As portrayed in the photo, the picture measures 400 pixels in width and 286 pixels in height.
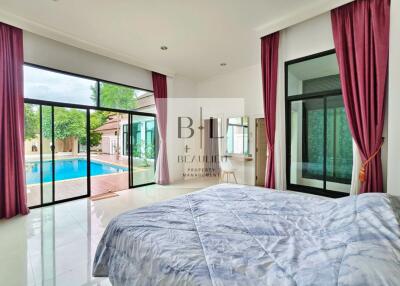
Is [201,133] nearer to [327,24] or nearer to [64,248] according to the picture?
[327,24]

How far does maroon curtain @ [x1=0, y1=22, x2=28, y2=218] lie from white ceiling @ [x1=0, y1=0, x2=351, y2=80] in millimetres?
381

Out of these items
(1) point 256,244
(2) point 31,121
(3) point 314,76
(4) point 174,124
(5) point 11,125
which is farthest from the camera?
(4) point 174,124

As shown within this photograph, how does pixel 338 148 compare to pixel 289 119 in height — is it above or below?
below

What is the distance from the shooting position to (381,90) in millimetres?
2508

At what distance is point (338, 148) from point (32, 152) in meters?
5.32

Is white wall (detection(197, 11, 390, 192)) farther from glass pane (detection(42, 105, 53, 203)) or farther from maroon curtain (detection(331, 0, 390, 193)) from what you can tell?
glass pane (detection(42, 105, 53, 203))

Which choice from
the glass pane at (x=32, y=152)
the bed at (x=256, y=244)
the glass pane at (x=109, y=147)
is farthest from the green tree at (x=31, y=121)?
the bed at (x=256, y=244)

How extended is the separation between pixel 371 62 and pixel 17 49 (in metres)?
5.14

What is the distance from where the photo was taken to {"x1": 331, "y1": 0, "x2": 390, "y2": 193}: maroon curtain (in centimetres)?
251

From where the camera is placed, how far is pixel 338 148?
3.32 meters

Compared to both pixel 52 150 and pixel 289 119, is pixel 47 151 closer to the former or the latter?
pixel 52 150

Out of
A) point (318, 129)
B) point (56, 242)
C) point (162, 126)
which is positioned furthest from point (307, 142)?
point (56, 242)

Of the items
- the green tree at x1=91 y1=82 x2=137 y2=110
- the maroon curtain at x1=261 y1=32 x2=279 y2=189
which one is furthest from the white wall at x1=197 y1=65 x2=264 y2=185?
the green tree at x1=91 y1=82 x2=137 y2=110

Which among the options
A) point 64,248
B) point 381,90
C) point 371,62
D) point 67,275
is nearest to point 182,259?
point 67,275
